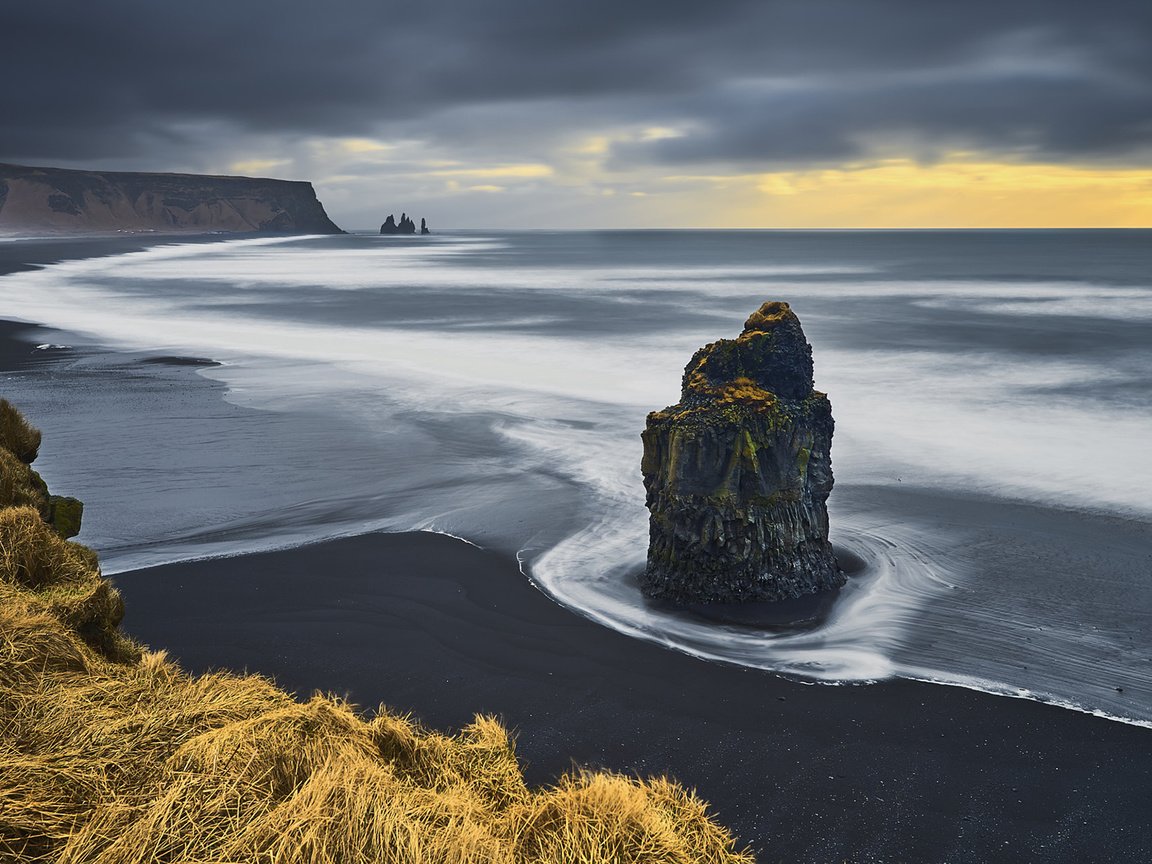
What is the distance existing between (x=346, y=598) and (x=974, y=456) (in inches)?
588

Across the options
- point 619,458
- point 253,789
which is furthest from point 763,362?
point 253,789

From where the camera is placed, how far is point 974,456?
19.9 metres

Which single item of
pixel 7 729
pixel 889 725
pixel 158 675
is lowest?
pixel 889 725

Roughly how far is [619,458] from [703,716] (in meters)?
10.7

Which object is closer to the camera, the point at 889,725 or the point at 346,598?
the point at 889,725

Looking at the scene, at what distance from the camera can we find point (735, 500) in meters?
11.0

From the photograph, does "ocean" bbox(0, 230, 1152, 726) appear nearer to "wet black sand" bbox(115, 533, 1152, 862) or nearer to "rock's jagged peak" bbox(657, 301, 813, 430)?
"wet black sand" bbox(115, 533, 1152, 862)

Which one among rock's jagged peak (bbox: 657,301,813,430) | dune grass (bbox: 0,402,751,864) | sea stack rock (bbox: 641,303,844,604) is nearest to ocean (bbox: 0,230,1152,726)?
sea stack rock (bbox: 641,303,844,604)

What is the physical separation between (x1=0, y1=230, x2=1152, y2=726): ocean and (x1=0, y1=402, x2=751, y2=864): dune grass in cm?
585

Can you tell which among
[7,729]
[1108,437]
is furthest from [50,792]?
[1108,437]

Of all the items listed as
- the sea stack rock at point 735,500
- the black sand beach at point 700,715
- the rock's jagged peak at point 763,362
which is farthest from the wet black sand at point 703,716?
the rock's jagged peak at point 763,362

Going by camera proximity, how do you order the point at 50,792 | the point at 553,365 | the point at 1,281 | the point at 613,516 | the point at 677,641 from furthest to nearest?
the point at 1,281 < the point at 553,365 < the point at 613,516 < the point at 677,641 < the point at 50,792

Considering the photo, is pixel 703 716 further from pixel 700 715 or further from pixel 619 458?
pixel 619 458

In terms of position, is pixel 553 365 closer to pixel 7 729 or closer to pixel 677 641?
pixel 677 641
